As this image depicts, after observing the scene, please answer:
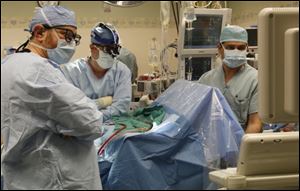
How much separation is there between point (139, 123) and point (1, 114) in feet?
2.35

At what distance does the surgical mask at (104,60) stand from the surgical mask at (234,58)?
58 centimetres

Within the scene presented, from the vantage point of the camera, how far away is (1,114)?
111 cm

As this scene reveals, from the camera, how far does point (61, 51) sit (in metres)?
1.34

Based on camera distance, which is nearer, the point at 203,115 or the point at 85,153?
the point at 85,153

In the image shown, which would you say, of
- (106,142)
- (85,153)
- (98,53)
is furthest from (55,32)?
(98,53)

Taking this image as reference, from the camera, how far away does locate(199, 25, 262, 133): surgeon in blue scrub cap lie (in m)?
2.09

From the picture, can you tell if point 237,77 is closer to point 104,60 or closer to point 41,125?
point 104,60

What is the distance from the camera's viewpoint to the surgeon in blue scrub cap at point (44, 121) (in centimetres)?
110

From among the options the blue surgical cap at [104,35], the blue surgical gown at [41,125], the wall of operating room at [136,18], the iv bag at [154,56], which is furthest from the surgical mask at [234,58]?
the wall of operating room at [136,18]

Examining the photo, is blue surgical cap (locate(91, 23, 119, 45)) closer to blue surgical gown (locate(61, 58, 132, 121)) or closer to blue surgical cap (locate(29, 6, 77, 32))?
blue surgical gown (locate(61, 58, 132, 121))

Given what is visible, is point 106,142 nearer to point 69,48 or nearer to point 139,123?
point 139,123

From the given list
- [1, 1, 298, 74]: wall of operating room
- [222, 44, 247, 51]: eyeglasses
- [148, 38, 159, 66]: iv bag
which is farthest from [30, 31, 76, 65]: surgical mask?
[1, 1, 298, 74]: wall of operating room

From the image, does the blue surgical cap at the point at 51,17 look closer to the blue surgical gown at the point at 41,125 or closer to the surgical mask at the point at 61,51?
the surgical mask at the point at 61,51

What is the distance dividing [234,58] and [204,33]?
1.79ft
